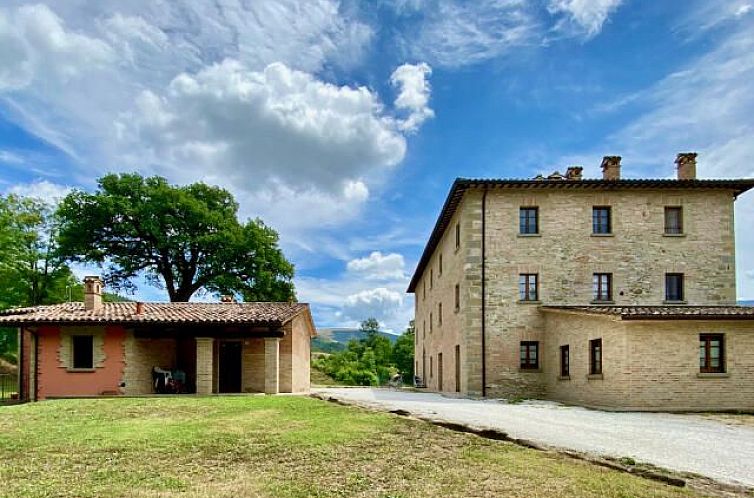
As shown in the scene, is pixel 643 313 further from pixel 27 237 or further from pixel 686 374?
pixel 27 237

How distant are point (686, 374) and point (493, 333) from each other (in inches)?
273

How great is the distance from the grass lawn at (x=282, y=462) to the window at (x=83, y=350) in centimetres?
1048

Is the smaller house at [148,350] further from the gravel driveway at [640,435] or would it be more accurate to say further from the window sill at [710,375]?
the window sill at [710,375]

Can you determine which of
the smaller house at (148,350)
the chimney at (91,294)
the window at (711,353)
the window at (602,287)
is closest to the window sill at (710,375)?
the window at (711,353)

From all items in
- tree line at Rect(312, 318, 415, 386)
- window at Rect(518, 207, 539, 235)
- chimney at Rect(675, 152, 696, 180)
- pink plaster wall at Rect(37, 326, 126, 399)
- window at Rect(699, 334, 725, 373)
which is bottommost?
A: tree line at Rect(312, 318, 415, 386)

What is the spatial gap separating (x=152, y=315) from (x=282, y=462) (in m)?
16.9

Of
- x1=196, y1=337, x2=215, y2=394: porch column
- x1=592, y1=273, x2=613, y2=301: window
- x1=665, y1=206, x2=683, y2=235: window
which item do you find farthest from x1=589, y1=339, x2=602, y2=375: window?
x1=196, y1=337, x2=215, y2=394: porch column

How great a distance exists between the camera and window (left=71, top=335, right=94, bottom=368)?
22750 mm

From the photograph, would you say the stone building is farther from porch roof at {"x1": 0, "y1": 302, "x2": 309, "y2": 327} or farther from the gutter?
the gutter

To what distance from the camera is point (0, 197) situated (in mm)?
38125

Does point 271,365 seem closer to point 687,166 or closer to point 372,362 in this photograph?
point 687,166

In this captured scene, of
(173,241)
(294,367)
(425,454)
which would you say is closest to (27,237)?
(173,241)

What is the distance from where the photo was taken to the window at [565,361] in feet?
67.9

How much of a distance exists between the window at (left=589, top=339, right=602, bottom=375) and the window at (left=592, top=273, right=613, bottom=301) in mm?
4047
